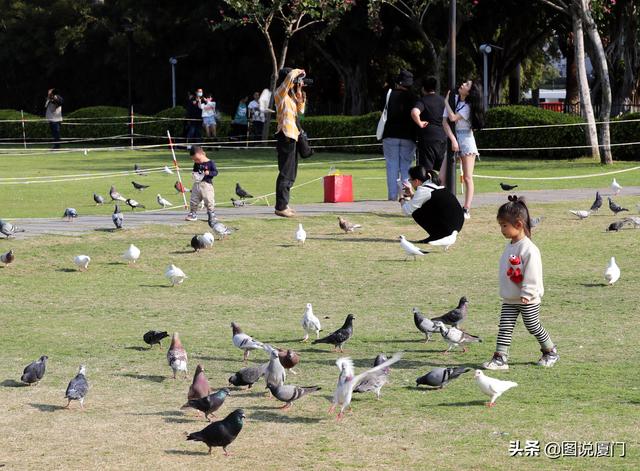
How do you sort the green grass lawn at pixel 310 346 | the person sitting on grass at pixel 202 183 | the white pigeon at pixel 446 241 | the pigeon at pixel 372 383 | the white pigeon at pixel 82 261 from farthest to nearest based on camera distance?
the person sitting on grass at pixel 202 183, the white pigeon at pixel 446 241, the white pigeon at pixel 82 261, the pigeon at pixel 372 383, the green grass lawn at pixel 310 346

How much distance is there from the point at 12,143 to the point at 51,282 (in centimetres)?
3476

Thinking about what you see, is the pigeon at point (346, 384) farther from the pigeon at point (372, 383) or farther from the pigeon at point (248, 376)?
the pigeon at point (248, 376)

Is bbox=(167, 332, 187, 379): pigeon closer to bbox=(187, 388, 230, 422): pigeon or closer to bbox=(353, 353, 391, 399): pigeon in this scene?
bbox=(187, 388, 230, 422): pigeon

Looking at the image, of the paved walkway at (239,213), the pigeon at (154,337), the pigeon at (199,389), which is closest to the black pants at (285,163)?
the paved walkway at (239,213)

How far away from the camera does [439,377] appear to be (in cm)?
720

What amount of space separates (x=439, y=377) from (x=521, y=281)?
3.60 ft

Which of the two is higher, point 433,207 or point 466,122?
point 466,122

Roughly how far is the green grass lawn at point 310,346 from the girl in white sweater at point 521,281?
175mm

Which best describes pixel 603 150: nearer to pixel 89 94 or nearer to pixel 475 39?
pixel 475 39

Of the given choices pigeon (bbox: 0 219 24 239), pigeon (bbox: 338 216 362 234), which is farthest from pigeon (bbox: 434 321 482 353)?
pigeon (bbox: 0 219 24 239)

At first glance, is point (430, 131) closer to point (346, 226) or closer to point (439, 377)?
point (346, 226)

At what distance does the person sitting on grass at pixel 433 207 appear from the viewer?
1327 cm

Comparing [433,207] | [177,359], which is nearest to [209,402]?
[177,359]

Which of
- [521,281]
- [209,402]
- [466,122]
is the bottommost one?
[209,402]
